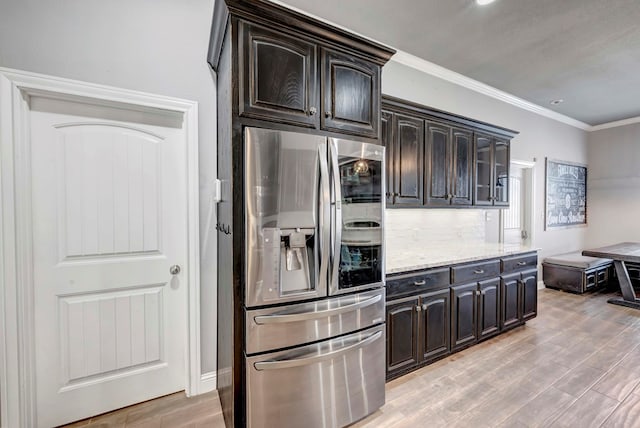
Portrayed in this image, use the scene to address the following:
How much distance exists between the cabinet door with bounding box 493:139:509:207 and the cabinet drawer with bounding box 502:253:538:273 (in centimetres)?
71

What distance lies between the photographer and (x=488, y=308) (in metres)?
2.97

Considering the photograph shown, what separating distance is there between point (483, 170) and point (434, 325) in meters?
2.00

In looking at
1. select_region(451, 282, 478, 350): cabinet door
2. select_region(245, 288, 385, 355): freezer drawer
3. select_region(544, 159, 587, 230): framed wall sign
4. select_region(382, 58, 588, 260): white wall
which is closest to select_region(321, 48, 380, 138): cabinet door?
select_region(245, 288, 385, 355): freezer drawer

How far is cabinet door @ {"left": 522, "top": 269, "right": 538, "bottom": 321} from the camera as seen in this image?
333cm

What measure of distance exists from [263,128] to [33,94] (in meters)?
1.45

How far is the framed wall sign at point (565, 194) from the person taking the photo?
5.06 m

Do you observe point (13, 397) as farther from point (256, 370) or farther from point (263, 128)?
point (263, 128)

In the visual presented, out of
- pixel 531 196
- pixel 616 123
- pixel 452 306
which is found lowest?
pixel 452 306

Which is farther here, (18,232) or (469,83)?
(469,83)

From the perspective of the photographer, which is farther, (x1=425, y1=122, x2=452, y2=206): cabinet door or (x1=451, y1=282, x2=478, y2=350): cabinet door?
(x1=425, y1=122, x2=452, y2=206): cabinet door

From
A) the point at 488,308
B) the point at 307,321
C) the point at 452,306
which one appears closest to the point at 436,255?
the point at 452,306

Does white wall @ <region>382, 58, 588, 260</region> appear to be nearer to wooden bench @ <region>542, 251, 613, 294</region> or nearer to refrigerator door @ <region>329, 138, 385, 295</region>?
wooden bench @ <region>542, 251, 613, 294</region>

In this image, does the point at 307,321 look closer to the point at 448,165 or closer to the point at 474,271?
the point at 474,271

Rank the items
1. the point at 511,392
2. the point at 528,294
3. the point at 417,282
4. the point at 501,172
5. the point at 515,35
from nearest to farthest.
A: the point at 511,392
the point at 417,282
the point at 515,35
the point at 528,294
the point at 501,172
